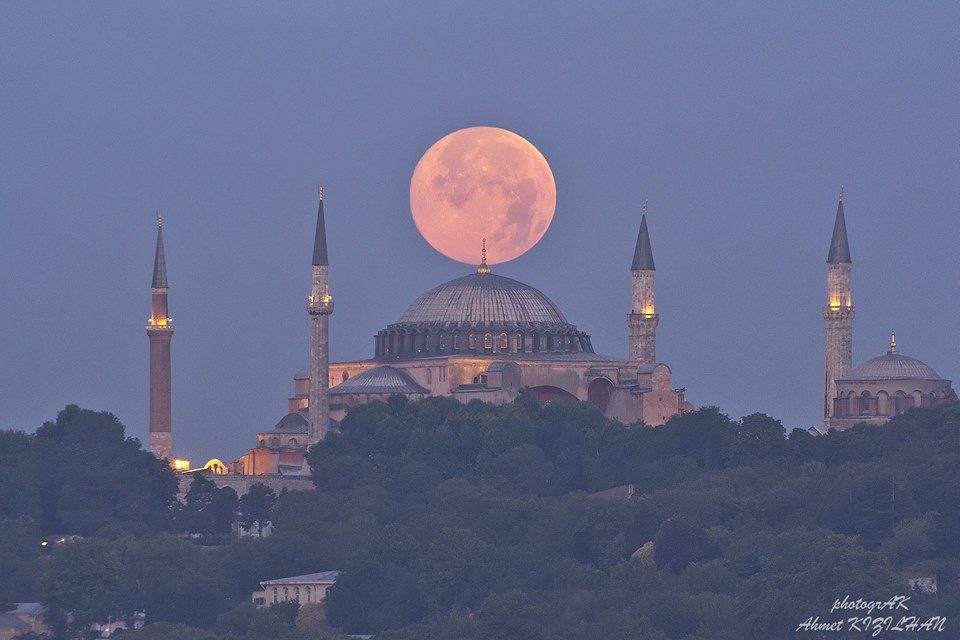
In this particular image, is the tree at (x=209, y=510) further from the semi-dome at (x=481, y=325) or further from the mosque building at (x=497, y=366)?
the semi-dome at (x=481, y=325)

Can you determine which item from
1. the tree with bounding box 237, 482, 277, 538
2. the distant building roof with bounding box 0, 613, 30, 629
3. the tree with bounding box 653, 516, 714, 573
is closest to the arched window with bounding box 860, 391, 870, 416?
the tree with bounding box 237, 482, 277, 538

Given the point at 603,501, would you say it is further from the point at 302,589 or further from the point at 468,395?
the point at 468,395

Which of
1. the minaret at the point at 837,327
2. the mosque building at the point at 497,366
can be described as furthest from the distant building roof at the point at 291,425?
the minaret at the point at 837,327

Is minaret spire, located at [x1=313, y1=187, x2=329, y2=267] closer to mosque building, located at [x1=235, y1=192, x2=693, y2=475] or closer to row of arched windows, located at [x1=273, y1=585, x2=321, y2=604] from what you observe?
mosque building, located at [x1=235, y1=192, x2=693, y2=475]

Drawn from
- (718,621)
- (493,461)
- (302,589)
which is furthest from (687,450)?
(718,621)

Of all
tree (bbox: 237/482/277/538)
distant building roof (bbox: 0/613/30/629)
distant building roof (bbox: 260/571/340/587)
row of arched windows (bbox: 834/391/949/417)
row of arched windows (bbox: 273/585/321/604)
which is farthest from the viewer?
row of arched windows (bbox: 834/391/949/417)

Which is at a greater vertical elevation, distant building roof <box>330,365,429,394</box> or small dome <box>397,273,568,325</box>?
small dome <box>397,273,568,325</box>
